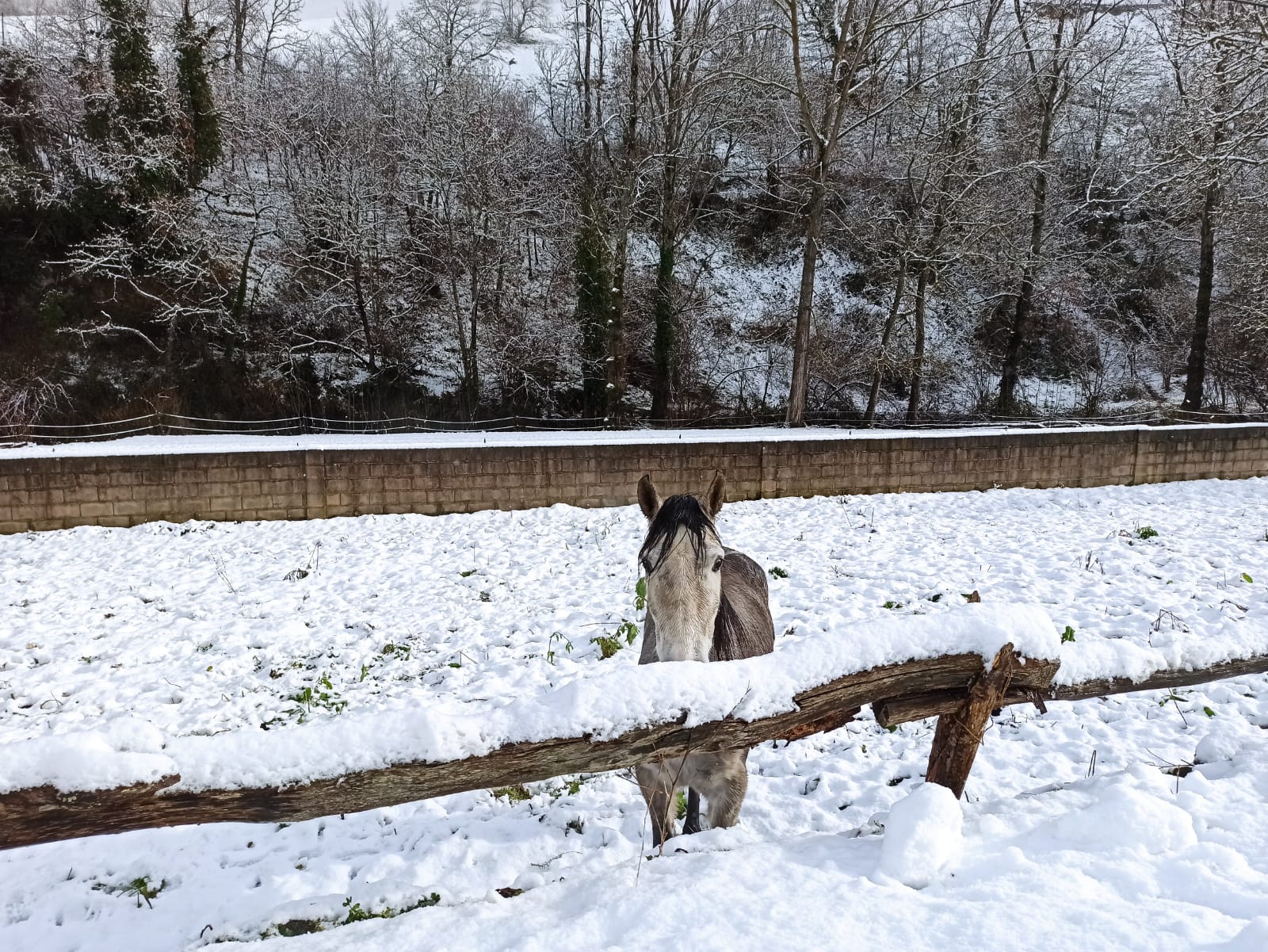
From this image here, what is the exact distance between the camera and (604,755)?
2174 mm

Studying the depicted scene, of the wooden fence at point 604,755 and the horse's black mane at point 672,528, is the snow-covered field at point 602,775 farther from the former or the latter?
the horse's black mane at point 672,528

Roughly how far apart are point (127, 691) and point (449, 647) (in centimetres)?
253

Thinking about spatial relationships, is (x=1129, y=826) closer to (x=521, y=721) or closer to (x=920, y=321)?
(x=521, y=721)

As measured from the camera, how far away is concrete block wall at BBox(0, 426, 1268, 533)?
9.48m

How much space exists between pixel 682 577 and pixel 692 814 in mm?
1378

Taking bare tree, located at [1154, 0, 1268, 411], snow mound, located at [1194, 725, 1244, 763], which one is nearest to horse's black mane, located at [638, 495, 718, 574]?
snow mound, located at [1194, 725, 1244, 763]

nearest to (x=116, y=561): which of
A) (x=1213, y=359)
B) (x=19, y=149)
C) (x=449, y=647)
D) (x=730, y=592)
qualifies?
(x=449, y=647)

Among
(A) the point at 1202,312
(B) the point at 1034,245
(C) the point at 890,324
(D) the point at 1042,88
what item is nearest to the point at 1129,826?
(C) the point at 890,324

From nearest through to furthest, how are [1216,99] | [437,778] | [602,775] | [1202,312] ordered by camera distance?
[437,778] < [602,775] < [1216,99] < [1202,312]

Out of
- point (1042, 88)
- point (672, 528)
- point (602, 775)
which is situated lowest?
point (602, 775)

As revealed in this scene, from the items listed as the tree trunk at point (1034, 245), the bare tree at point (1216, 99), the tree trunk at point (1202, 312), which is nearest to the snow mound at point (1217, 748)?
the bare tree at point (1216, 99)

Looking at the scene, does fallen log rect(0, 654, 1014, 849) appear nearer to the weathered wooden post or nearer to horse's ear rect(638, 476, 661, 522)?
the weathered wooden post

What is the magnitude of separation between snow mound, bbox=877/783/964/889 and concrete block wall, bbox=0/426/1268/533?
350 inches

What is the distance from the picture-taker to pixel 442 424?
17.3m
